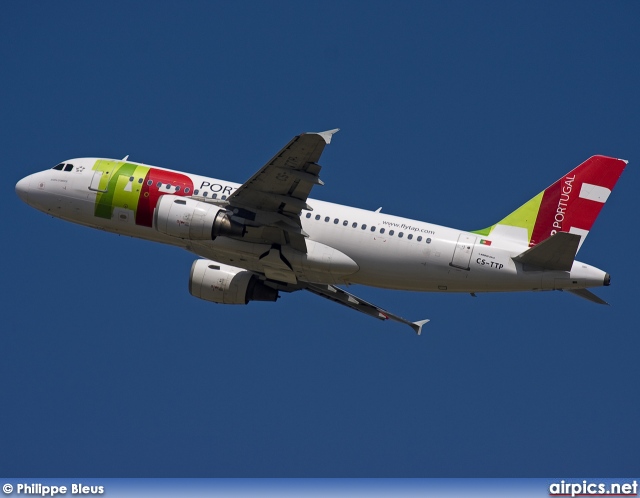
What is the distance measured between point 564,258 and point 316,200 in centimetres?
1128

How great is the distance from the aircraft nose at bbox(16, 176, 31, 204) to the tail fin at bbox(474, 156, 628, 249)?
826 inches

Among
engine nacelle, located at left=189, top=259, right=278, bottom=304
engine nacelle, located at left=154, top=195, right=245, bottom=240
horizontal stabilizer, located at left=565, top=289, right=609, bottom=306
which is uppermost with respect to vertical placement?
engine nacelle, located at left=154, top=195, right=245, bottom=240

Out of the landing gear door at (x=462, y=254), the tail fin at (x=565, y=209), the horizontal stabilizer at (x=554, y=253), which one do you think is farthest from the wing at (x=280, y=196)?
the horizontal stabilizer at (x=554, y=253)

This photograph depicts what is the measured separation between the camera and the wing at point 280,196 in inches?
1753

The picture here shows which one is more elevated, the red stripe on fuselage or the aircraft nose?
the aircraft nose

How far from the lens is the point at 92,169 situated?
1987 inches

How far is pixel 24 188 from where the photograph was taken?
5231 centimetres

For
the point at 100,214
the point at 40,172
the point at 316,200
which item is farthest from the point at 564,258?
the point at 40,172

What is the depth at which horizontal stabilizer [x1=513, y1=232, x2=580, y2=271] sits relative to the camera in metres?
44.0

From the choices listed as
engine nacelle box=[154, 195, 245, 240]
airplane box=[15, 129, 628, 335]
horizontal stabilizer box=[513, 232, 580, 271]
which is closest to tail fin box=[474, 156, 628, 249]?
airplane box=[15, 129, 628, 335]

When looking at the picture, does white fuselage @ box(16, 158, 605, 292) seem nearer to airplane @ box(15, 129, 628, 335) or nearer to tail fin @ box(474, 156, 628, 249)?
airplane @ box(15, 129, 628, 335)

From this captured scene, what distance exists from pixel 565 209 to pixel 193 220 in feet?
52.2

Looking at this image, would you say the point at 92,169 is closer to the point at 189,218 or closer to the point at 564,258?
the point at 189,218

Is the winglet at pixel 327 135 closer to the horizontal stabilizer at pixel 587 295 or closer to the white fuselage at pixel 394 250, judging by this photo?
the white fuselage at pixel 394 250
